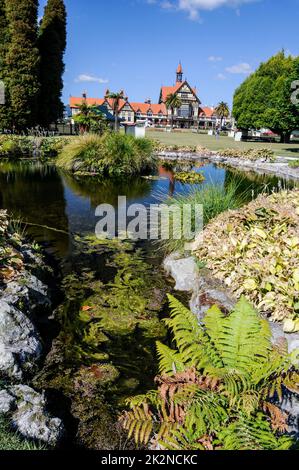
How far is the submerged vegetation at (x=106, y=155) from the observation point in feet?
46.5

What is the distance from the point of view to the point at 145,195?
419 inches

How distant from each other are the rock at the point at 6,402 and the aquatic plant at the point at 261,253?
7.64 feet

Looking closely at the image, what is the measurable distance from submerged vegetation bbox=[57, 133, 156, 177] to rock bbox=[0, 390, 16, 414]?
12.1 meters

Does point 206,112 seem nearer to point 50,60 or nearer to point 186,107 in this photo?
point 186,107

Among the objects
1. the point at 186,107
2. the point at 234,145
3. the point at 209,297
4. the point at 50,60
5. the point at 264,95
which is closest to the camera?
the point at 209,297

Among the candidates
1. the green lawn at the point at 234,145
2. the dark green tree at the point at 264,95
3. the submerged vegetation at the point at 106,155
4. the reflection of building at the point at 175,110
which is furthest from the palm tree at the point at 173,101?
the submerged vegetation at the point at 106,155

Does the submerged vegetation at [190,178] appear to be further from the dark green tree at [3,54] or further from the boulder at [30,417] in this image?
the dark green tree at [3,54]

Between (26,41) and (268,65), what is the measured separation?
32941 mm

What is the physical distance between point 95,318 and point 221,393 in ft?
7.03

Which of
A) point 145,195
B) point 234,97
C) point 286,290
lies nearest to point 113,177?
point 145,195

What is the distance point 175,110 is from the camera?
77.6m

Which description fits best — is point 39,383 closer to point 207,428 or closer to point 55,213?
point 207,428

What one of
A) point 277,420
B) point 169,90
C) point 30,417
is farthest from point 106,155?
point 169,90

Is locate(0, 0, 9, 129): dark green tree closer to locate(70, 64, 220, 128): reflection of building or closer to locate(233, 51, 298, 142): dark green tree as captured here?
locate(233, 51, 298, 142): dark green tree
